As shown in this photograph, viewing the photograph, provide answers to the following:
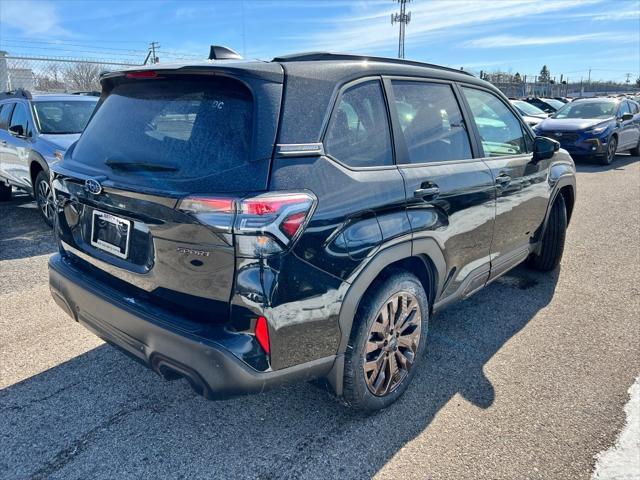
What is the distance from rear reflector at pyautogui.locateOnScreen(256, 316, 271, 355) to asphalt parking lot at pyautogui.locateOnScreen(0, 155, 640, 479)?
700 mm

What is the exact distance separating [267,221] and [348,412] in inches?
54.0

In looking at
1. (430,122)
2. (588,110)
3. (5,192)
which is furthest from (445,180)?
(588,110)

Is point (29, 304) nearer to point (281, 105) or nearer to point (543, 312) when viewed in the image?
point (281, 105)

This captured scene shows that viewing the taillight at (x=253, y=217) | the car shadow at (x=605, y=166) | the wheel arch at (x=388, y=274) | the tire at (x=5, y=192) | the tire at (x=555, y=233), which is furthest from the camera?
the car shadow at (x=605, y=166)

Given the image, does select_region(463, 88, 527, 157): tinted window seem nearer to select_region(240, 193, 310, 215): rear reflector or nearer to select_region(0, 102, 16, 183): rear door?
select_region(240, 193, 310, 215): rear reflector

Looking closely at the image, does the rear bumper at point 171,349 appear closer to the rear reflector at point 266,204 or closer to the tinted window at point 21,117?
the rear reflector at point 266,204

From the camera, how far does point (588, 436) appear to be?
8.52 ft

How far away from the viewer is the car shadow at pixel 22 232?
553 centimetres

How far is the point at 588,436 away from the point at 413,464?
38.9 inches

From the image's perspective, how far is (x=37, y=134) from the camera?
6504 mm

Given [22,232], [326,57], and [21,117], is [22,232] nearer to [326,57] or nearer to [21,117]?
[21,117]

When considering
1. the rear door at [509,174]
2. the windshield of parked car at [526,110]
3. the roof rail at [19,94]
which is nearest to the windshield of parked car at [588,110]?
the windshield of parked car at [526,110]

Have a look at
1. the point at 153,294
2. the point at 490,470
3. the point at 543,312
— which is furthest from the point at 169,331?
the point at 543,312

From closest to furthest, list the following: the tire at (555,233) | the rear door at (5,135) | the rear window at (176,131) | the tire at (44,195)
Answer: the rear window at (176,131) → the tire at (555,233) → the tire at (44,195) → the rear door at (5,135)
